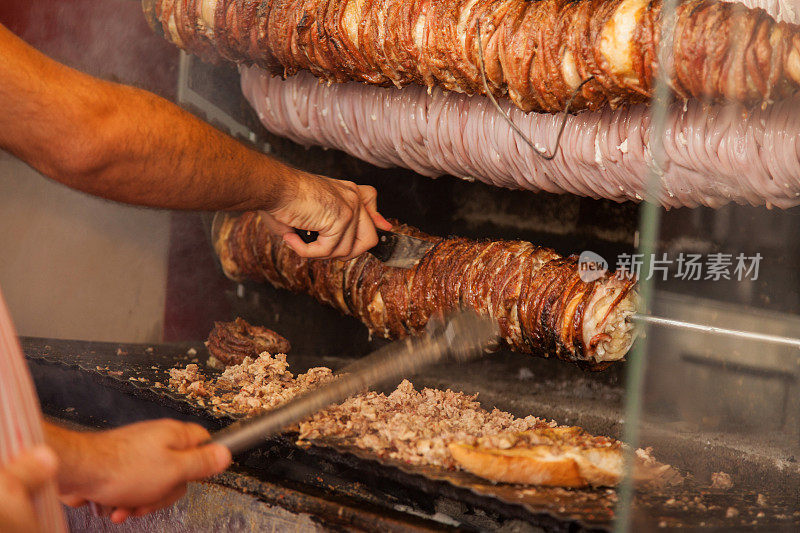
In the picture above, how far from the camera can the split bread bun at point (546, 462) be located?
164 cm

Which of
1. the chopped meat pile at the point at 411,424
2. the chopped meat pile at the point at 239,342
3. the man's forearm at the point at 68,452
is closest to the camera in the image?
the man's forearm at the point at 68,452

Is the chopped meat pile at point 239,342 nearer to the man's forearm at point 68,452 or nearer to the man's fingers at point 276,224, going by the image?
the man's fingers at point 276,224

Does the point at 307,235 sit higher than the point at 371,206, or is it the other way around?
the point at 371,206

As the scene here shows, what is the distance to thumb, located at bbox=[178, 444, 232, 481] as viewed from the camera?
1.44m

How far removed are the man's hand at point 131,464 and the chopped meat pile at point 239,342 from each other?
1.15 m

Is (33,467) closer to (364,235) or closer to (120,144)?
(120,144)

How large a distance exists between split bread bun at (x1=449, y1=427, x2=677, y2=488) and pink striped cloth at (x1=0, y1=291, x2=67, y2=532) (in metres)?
0.86

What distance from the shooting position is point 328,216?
229 cm

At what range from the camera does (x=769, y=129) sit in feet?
5.44

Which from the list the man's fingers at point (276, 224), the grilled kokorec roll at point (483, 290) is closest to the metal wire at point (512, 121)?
the grilled kokorec roll at point (483, 290)

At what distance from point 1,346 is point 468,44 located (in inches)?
53.6

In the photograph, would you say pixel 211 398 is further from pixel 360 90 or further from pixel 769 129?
pixel 769 129

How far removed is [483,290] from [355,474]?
0.71m

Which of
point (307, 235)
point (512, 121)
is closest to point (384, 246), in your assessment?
point (307, 235)
